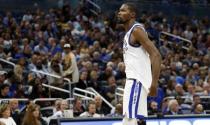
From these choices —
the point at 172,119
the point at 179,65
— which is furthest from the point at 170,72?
the point at 172,119

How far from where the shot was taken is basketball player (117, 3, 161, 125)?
7871 millimetres

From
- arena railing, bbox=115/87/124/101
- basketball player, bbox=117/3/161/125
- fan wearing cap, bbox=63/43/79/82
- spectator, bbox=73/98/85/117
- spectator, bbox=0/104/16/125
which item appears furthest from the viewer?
arena railing, bbox=115/87/124/101

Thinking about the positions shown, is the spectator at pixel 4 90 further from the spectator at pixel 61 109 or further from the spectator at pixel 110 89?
the spectator at pixel 110 89

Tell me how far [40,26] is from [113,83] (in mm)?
4292

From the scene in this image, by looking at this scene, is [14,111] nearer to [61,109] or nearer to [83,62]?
[61,109]

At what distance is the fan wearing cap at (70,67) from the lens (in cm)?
1722

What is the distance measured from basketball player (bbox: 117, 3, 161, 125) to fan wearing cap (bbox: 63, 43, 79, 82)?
9.22 metres

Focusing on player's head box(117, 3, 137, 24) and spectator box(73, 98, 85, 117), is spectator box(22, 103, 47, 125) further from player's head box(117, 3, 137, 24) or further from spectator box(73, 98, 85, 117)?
player's head box(117, 3, 137, 24)

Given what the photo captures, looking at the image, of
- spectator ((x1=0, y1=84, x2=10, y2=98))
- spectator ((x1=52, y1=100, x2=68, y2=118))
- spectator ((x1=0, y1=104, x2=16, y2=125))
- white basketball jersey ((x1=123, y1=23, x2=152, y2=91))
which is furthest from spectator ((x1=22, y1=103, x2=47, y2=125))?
white basketball jersey ((x1=123, y1=23, x2=152, y2=91))

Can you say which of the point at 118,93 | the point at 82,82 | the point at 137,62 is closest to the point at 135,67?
the point at 137,62

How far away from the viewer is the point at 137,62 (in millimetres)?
7930

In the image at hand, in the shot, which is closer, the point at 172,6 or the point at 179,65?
the point at 179,65

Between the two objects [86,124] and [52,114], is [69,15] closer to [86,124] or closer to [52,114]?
[52,114]

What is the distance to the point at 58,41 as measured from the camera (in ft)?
68.3
